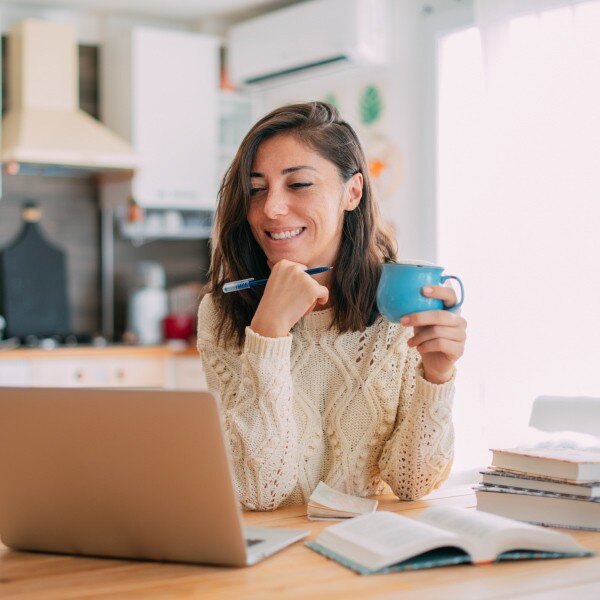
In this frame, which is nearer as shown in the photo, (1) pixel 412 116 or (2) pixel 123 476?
(2) pixel 123 476

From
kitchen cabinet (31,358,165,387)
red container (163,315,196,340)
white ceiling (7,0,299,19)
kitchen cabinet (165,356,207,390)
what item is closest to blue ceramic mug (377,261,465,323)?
kitchen cabinet (31,358,165,387)

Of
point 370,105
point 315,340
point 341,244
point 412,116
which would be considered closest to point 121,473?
point 315,340

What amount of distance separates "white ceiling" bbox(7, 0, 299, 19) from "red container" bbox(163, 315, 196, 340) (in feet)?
5.10

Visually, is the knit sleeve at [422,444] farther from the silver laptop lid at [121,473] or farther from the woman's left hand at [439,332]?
the silver laptop lid at [121,473]

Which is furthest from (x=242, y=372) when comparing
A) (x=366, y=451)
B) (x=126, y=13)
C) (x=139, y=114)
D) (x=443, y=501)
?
(x=126, y=13)

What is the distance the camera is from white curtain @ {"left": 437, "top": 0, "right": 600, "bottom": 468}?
307 cm

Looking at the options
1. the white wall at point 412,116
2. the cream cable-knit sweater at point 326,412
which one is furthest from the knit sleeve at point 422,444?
the white wall at point 412,116

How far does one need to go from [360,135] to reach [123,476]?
10.6 feet

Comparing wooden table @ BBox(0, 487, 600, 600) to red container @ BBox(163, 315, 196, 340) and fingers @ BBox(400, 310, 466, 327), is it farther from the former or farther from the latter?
red container @ BBox(163, 315, 196, 340)

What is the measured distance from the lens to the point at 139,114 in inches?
172

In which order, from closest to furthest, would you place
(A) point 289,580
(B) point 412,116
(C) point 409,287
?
(A) point 289,580, (C) point 409,287, (B) point 412,116

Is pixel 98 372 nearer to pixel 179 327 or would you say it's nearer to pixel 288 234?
pixel 179 327

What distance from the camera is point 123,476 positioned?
1089mm

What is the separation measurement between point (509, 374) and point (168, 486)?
239cm
